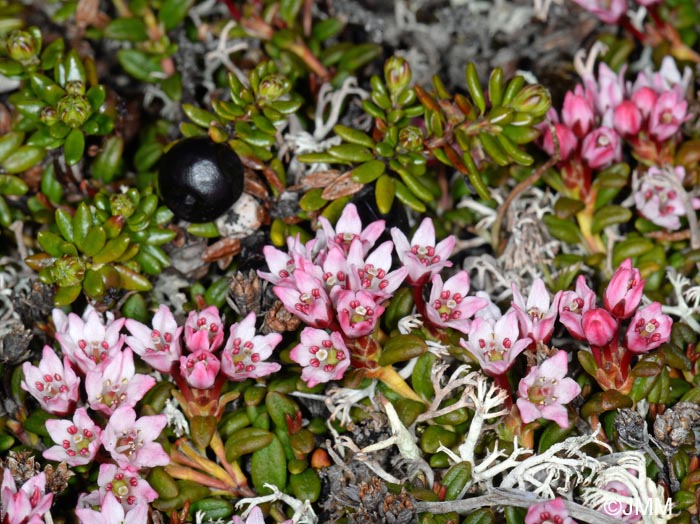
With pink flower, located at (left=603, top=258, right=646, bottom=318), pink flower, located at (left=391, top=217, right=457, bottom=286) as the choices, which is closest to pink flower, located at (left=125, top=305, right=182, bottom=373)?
pink flower, located at (left=391, top=217, right=457, bottom=286)

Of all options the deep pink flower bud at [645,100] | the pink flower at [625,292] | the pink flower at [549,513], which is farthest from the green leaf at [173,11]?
the pink flower at [549,513]

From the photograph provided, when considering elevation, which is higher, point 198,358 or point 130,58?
point 130,58

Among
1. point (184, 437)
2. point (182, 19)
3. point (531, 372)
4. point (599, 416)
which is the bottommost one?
point (184, 437)

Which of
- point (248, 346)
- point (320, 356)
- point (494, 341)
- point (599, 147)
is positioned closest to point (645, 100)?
point (599, 147)

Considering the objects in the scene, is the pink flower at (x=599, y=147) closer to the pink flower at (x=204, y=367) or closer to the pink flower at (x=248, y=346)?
the pink flower at (x=248, y=346)

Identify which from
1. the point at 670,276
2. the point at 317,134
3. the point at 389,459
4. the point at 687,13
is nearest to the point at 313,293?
the point at 389,459

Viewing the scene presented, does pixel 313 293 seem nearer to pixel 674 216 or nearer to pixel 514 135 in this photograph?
pixel 514 135
